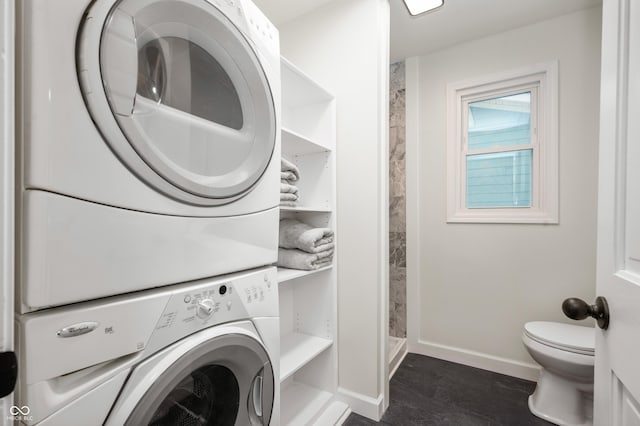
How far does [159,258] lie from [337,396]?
150cm

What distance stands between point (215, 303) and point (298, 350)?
0.90 m

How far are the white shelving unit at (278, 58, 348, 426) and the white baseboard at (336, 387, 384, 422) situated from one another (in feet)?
0.14

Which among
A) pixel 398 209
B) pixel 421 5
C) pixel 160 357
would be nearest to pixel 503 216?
pixel 398 209

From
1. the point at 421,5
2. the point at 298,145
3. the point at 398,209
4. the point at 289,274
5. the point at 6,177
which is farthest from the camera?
the point at 398,209

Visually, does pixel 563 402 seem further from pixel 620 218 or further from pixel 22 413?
pixel 22 413

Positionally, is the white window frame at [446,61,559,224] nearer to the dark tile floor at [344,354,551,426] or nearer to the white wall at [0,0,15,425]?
the dark tile floor at [344,354,551,426]

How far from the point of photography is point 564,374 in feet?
5.17

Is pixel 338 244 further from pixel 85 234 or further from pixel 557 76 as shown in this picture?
pixel 557 76

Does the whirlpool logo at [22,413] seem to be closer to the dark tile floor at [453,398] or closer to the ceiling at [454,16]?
the dark tile floor at [453,398]

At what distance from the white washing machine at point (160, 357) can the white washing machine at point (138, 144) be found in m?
0.05

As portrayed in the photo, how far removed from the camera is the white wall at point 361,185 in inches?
63.5

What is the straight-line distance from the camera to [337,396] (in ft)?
5.64

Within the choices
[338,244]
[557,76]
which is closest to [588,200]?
[557,76]

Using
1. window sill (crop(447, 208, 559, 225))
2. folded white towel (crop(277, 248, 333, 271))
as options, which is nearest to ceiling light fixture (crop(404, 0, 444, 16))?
window sill (crop(447, 208, 559, 225))
